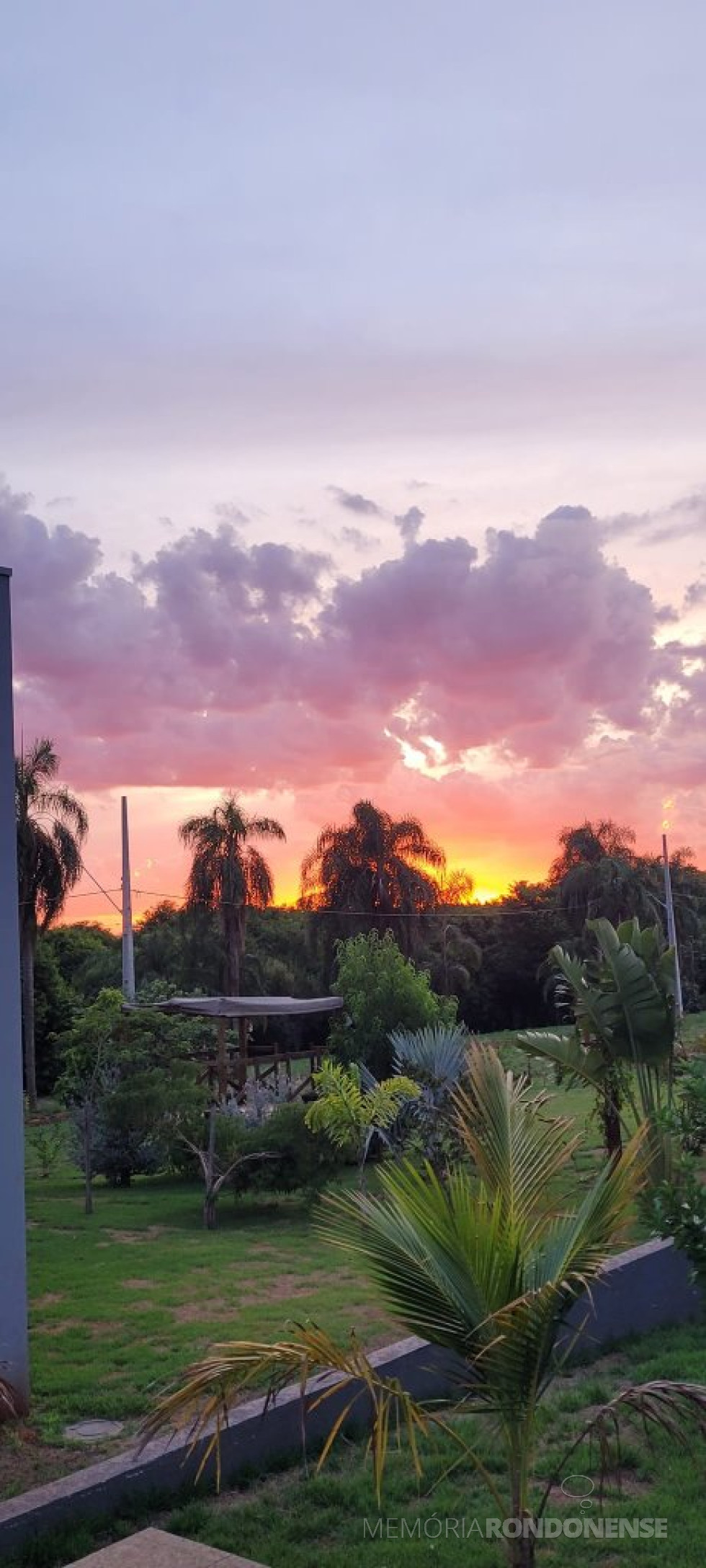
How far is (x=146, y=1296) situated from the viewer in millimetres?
9719

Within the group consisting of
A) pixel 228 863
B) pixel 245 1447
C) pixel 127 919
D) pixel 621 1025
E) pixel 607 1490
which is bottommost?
pixel 607 1490

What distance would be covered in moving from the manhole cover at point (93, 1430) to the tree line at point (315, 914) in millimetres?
20648

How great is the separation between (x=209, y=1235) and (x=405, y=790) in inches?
976

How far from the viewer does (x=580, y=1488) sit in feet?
18.8

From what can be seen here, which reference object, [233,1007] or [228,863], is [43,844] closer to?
[228,863]

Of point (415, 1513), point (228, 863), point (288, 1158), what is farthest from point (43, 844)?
point (415, 1513)

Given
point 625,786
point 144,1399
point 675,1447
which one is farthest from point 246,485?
point 625,786

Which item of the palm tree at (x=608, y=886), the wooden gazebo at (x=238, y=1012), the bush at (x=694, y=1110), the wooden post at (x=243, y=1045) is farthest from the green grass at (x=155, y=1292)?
the palm tree at (x=608, y=886)

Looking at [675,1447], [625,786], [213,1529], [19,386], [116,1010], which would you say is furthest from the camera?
[625,786]

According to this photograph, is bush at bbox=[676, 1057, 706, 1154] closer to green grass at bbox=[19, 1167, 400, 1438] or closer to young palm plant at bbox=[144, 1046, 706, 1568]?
green grass at bbox=[19, 1167, 400, 1438]

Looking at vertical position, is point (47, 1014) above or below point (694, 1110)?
above

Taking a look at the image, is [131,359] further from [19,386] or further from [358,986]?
[358,986]

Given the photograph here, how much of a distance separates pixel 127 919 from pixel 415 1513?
24952 mm

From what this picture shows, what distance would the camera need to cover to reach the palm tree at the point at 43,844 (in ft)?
98.9
